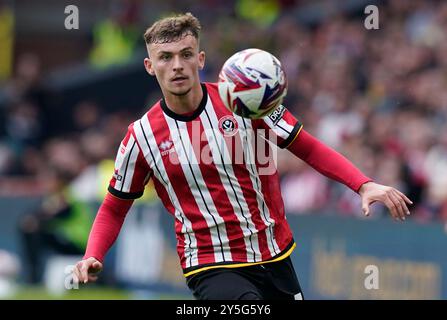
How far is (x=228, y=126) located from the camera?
6836mm

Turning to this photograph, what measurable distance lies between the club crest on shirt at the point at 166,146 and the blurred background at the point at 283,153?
4937mm

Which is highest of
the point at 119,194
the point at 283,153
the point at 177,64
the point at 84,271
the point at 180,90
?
the point at 177,64

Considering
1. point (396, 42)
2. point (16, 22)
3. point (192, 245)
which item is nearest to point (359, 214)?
point (396, 42)

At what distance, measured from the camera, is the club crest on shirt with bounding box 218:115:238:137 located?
6824 millimetres

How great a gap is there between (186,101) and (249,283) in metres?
1.13

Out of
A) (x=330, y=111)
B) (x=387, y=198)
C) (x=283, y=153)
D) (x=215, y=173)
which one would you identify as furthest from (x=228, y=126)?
(x=330, y=111)

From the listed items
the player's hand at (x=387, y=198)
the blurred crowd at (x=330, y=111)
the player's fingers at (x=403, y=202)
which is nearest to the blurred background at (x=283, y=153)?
the blurred crowd at (x=330, y=111)

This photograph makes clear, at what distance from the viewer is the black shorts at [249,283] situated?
6559mm

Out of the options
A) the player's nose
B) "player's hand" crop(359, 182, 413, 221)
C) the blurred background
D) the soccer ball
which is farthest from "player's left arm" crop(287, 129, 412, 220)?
the blurred background

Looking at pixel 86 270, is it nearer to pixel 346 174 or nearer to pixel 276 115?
pixel 276 115

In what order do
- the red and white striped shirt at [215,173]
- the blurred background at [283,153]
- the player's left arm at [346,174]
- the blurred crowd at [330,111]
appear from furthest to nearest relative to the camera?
the blurred crowd at [330,111] < the blurred background at [283,153] < the red and white striped shirt at [215,173] < the player's left arm at [346,174]

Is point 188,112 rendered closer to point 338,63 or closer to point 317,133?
point 317,133

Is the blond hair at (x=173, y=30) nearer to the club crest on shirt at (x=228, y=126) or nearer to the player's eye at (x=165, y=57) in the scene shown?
the player's eye at (x=165, y=57)

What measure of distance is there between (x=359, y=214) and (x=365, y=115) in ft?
5.30
